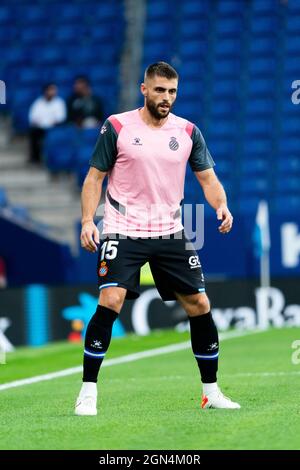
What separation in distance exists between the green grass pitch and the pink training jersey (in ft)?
3.83

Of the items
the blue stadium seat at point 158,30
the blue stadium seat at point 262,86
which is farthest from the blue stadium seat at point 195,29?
the blue stadium seat at point 262,86

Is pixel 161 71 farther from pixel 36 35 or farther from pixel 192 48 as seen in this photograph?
pixel 36 35

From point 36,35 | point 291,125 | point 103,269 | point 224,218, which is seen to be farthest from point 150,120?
point 36,35

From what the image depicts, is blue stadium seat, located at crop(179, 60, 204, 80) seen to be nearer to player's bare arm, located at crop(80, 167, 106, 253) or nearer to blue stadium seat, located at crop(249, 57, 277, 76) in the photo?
blue stadium seat, located at crop(249, 57, 277, 76)

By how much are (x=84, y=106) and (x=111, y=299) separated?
46.4 ft

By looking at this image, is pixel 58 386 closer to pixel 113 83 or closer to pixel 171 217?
pixel 171 217

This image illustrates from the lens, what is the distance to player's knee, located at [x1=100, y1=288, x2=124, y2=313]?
24.8ft

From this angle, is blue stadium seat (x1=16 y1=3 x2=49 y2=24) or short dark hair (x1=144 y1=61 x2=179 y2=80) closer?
short dark hair (x1=144 y1=61 x2=179 y2=80)

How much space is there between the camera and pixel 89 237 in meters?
7.48

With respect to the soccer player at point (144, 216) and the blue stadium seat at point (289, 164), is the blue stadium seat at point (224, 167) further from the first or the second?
the soccer player at point (144, 216)

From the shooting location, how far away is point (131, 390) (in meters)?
9.27

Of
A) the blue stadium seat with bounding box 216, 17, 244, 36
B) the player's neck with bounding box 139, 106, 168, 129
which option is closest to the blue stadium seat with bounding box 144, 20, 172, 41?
the blue stadium seat with bounding box 216, 17, 244, 36

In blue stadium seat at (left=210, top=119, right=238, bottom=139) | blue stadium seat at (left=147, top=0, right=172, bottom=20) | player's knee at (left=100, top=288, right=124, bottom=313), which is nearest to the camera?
player's knee at (left=100, top=288, right=124, bottom=313)

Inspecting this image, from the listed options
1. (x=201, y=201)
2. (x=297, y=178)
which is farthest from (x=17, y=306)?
(x=297, y=178)
